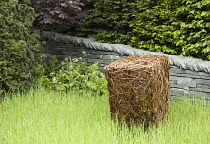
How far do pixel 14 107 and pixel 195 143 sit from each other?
323 cm

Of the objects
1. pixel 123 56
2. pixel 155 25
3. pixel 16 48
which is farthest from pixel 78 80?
pixel 155 25

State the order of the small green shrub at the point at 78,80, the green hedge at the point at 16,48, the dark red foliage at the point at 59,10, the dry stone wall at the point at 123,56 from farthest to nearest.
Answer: the dark red foliage at the point at 59,10 < the small green shrub at the point at 78,80 < the green hedge at the point at 16,48 < the dry stone wall at the point at 123,56

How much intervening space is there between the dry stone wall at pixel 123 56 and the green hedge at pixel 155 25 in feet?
0.98

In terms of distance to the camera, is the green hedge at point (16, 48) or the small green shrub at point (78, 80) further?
the small green shrub at point (78, 80)

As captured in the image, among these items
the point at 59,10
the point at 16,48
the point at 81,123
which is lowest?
the point at 81,123

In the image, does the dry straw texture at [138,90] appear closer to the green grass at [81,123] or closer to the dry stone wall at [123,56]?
the green grass at [81,123]

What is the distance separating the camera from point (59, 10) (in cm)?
676

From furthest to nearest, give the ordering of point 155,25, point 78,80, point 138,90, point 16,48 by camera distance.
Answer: point 78,80 < point 155,25 < point 16,48 < point 138,90

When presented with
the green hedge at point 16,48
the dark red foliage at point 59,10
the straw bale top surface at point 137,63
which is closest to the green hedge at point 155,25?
the dark red foliage at point 59,10

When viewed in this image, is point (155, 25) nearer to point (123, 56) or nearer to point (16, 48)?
point (123, 56)

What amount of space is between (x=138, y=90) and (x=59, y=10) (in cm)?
341

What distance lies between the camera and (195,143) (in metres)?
4.08

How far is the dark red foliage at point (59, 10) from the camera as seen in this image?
6640 mm

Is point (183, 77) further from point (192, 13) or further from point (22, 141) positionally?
point (22, 141)
